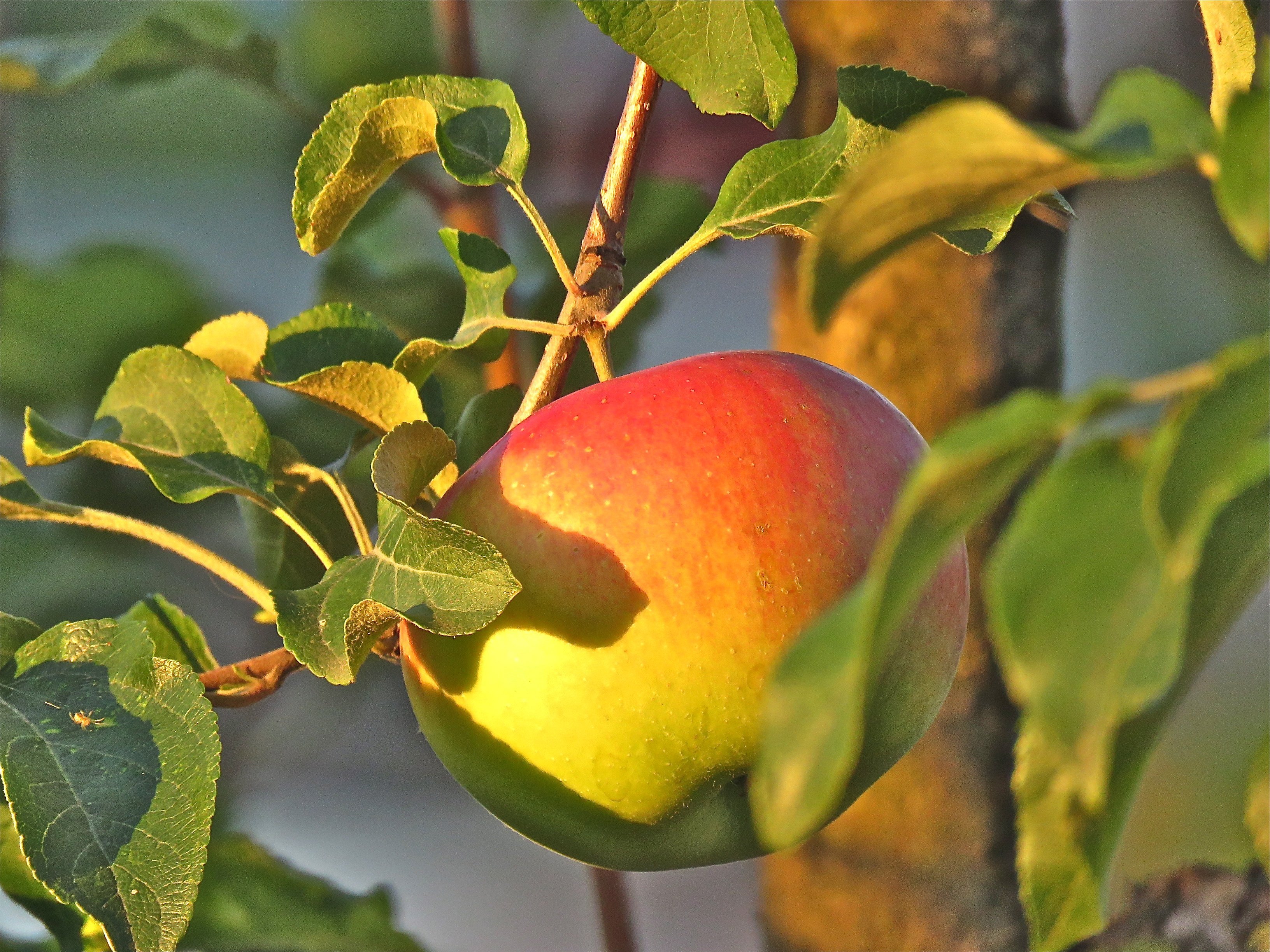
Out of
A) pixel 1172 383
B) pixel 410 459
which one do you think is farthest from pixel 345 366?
pixel 1172 383

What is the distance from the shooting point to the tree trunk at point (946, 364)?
62cm

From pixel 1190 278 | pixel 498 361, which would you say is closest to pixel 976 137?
pixel 498 361

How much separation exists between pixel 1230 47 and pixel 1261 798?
7.6 inches

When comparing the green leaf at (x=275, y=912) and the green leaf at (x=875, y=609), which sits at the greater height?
the green leaf at (x=875, y=609)

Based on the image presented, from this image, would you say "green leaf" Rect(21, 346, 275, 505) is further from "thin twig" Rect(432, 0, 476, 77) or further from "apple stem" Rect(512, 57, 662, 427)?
"thin twig" Rect(432, 0, 476, 77)

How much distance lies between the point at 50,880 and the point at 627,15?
28 cm

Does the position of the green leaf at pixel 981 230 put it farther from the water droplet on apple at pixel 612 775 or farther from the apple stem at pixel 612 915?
the apple stem at pixel 612 915

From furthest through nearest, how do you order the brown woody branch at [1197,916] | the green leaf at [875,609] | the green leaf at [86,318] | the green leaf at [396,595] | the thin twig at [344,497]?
→ the green leaf at [86,318] → the brown woody branch at [1197,916] → the thin twig at [344,497] → the green leaf at [396,595] → the green leaf at [875,609]

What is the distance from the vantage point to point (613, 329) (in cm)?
39

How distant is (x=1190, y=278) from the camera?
1.59m

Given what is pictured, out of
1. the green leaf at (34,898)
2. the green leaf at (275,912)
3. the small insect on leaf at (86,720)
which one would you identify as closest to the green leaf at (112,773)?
the small insect on leaf at (86,720)

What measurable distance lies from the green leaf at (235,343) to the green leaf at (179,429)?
1cm

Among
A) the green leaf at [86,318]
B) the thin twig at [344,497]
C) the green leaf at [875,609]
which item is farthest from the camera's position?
the green leaf at [86,318]

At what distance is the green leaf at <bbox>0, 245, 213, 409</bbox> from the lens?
82 centimetres
